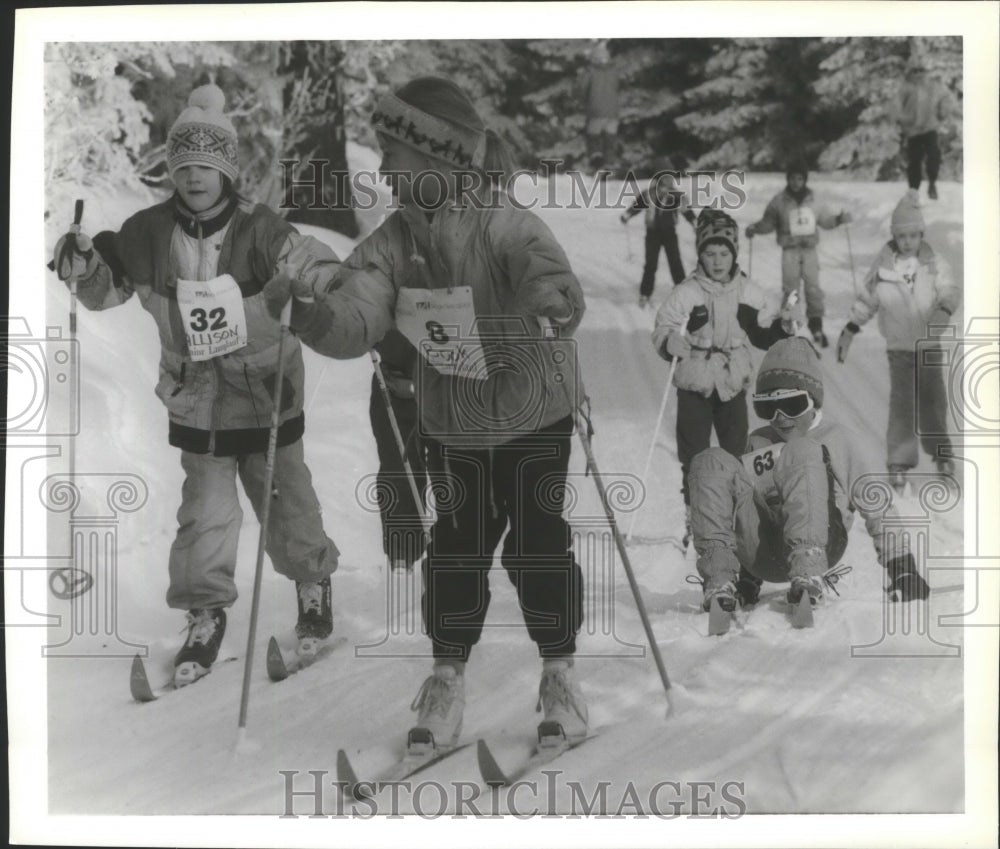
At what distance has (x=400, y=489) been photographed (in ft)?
11.8

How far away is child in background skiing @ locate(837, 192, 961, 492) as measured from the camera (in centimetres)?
360

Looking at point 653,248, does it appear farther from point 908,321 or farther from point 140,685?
point 140,685

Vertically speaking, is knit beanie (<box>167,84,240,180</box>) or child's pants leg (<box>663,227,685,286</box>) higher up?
knit beanie (<box>167,84,240,180</box>)

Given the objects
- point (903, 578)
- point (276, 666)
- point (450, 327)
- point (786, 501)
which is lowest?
point (276, 666)

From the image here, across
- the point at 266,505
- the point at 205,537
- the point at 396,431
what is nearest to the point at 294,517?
the point at 266,505

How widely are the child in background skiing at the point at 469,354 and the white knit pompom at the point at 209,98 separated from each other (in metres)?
0.42

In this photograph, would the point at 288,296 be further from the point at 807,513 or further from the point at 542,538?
the point at 807,513

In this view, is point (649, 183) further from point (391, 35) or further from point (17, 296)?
point (17, 296)

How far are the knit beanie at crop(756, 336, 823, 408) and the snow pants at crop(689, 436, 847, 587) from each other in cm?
15

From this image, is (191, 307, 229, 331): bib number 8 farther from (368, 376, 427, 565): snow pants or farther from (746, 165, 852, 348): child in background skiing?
(746, 165, 852, 348): child in background skiing

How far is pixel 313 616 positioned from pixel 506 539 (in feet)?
1.86

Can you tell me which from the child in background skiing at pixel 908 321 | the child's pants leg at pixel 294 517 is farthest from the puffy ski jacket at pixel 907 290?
the child's pants leg at pixel 294 517

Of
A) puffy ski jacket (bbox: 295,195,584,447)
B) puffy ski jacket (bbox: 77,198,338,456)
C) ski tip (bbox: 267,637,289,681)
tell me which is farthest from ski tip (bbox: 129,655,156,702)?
puffy ski jacket (bbox: 295,195,584,447)

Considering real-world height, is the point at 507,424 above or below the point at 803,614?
above
